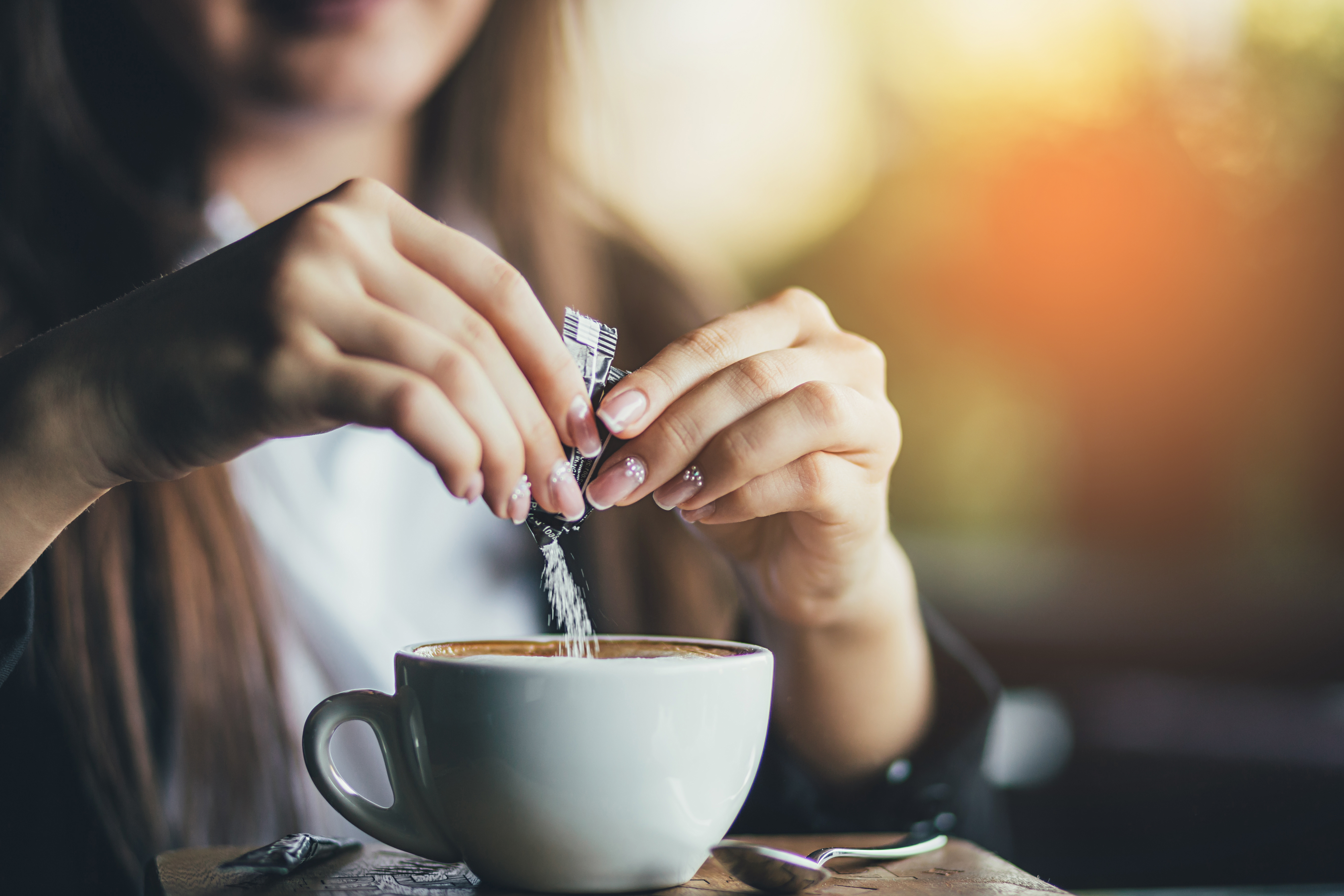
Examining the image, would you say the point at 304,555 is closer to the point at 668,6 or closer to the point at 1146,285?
the point at 668,6

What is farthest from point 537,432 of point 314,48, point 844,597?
point 314,48

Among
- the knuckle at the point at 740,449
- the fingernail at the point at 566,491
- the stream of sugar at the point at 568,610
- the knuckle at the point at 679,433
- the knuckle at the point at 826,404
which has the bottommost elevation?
the stream of sugar at the point at 568,610

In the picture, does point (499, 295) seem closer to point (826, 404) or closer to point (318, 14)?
point (826, 404)

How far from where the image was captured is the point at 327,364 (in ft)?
1.62

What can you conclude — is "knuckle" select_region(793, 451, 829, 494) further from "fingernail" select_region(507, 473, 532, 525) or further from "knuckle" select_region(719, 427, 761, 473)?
"fingernail" select_region(507, 473, 532, 525)

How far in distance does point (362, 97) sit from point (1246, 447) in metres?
3.46

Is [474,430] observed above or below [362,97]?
below

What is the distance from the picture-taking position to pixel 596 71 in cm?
A: 153

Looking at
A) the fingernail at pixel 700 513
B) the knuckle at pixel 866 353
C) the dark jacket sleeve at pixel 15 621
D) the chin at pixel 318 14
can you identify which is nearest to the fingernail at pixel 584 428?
the fingernail at pixel 700 513

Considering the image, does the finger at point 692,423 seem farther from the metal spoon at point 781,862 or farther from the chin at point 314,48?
the chin at point 314,48

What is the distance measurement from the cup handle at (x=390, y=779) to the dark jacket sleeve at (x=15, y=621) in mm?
272

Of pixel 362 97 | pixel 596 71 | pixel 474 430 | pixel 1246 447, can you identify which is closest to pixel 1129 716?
pixel 1246 447

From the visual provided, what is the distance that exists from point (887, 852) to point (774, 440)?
0.26m

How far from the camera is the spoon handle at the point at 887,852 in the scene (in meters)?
0.59
